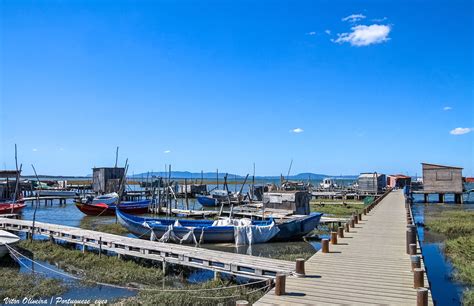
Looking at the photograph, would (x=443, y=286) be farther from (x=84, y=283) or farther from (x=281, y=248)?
(x=84, y=283)

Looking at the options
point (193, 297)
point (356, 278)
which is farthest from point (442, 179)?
point (193, 297)

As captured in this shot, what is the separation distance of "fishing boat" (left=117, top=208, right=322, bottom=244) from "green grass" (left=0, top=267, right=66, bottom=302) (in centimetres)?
835

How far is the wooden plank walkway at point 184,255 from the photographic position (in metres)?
12.8

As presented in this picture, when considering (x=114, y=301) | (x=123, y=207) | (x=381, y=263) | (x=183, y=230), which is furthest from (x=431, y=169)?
(x=114, y=301)

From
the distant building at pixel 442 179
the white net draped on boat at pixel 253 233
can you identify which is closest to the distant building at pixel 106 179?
the white net draped on boat at pixel 253 233

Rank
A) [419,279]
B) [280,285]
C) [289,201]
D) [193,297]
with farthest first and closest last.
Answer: [289,201] → [193,297] → [419,279] → [280,285]

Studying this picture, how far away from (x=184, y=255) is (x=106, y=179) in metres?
49.0

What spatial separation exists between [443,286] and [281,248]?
8.69 meters

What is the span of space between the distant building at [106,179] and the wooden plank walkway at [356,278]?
48.5 meters

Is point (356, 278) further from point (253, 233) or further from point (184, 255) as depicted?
point (253, 233)

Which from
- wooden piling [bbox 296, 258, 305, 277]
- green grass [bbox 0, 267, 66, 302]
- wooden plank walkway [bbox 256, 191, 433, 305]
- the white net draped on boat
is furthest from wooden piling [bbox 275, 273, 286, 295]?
the white net draped on boat

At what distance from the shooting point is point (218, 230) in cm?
2286

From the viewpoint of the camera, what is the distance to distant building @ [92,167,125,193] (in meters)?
59.9

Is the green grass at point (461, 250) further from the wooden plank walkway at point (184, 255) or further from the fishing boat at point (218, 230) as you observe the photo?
the fishing boat at point (218, 230)
